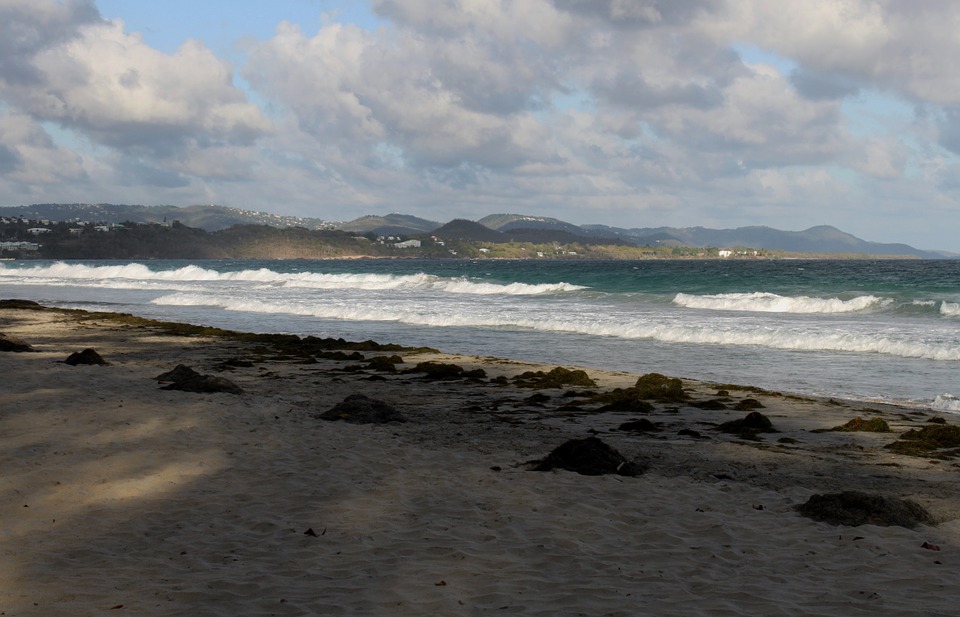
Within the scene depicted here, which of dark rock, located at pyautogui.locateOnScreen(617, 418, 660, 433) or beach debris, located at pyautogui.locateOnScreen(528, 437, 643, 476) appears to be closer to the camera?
beach debris, located at pyautogui.locateOnScreen(528, 437, 643, 476)

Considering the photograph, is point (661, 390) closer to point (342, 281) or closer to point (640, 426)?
point (640, 426)

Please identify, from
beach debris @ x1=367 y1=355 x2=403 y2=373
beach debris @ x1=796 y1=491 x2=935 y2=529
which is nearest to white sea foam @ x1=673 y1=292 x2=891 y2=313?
beach debris @ x1=367 y1=355 x2=403 y2=373

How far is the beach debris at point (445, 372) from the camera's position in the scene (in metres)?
17.1

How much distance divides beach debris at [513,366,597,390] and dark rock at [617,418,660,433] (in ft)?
12.8

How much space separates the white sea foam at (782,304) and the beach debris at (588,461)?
33672 millimetres

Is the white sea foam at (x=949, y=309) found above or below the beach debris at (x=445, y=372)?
above

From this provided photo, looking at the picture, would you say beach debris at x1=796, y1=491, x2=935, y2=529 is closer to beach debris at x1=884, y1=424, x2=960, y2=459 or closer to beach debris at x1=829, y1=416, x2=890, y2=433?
beach debris at x1=884, y1=424, x2=960, y2=459

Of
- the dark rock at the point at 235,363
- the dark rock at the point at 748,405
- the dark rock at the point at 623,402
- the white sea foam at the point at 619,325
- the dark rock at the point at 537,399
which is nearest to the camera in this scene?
the dark rock at the point at 623,402

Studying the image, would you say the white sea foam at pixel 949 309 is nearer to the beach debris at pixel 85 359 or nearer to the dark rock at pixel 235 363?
the dark rock at pixel 235 363

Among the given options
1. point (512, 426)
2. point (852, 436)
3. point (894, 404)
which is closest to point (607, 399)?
point (512, 426)

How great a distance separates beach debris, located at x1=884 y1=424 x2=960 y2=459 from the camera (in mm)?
10367

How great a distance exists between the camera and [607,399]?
14383 mm

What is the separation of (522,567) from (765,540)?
2.13 m

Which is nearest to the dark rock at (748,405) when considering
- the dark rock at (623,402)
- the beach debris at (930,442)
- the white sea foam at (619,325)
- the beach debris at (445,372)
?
the dark rock at (623,402)
